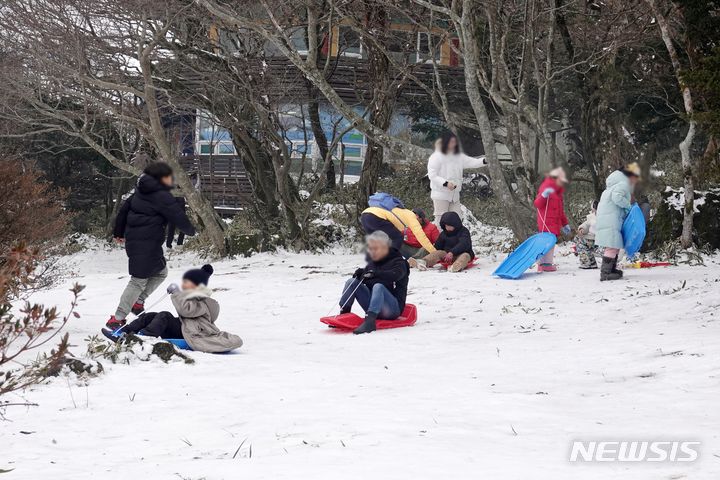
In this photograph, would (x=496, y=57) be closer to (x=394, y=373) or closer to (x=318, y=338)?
(x=318, y=338)

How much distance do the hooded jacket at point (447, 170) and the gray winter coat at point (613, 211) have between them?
9.32 ft

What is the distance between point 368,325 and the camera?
10047mm

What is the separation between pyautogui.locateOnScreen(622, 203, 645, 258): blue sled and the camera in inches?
488

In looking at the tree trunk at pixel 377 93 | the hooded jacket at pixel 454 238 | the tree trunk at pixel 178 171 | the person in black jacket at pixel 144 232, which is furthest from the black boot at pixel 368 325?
the tree trunk at pixel 377 93

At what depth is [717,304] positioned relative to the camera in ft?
32.6

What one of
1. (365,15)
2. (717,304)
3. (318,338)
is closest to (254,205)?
(365,15)

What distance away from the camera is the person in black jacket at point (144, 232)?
342 inches

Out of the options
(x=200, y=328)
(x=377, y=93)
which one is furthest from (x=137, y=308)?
(x=377, y=93)

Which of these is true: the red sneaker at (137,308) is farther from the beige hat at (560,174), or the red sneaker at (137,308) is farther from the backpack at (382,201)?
the beige hat at (560,174)

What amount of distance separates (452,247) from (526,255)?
1.66 m

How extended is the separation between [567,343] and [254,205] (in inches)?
494

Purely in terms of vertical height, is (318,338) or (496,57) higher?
(496,57)

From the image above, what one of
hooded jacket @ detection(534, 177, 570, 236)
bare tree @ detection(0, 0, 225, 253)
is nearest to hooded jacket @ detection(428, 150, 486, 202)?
hooded jacket @ detection(534, 177, 570, 236)

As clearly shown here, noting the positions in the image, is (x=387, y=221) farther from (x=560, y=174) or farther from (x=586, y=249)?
(x=560, y=174)
